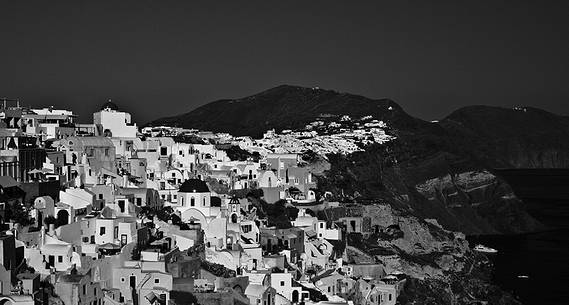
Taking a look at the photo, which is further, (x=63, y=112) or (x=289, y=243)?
(x=63, y=112)

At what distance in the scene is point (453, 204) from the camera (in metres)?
92.9

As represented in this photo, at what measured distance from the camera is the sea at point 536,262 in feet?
178

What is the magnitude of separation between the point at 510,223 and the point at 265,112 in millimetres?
87365

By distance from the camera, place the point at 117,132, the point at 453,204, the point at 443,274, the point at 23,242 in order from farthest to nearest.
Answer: the point at 453,204, the point at 443,274, the point at 117,132, the point at 23,242

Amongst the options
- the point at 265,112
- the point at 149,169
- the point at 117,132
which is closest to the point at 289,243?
the point at 149,169

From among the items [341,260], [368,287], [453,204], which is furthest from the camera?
[453,204]

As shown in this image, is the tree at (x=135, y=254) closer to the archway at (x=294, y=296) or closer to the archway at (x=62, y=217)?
the archway at (x=62, y=217)

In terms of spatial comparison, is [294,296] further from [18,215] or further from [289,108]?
[289,108]

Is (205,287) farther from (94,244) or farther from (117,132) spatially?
(117,132)

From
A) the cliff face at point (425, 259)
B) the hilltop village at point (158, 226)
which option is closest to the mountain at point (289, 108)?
the cliff face at point (425, 259)

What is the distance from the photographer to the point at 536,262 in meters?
66.7

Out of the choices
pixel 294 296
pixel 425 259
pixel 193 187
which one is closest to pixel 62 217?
pixel 294 296

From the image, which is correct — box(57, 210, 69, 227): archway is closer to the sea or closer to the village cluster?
the village cluster

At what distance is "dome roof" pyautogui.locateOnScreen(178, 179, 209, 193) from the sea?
22697mm
